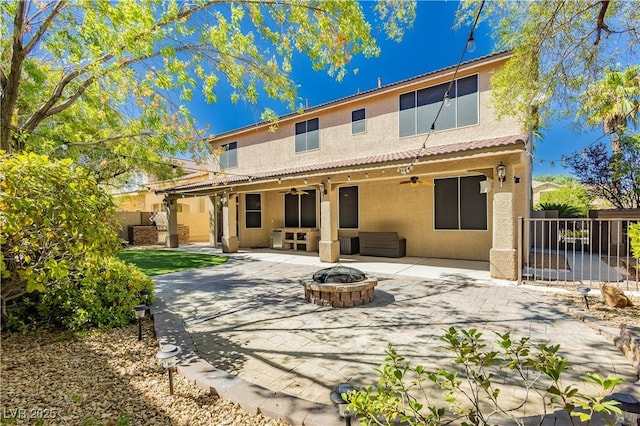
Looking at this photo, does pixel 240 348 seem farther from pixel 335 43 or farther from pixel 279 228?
pixel 279 228

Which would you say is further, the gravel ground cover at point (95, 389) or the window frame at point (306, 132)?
the window frame at point (306, 132)

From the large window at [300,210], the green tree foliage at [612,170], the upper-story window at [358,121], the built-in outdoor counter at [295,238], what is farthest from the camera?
the large window at [300,210]

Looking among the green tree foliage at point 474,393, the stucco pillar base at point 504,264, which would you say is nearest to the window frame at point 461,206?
the stucco pillar base at point 504,264

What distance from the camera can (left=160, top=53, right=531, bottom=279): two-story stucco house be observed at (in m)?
8.05

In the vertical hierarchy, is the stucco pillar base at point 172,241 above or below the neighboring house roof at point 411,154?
below

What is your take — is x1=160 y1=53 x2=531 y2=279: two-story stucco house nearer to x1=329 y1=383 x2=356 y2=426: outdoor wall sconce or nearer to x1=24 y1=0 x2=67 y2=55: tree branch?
x1=24 y1=0 x2=67 y2=55: tree branch

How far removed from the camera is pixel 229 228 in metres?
14.2

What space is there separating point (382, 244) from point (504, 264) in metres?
4.85

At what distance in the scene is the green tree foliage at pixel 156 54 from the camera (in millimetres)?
4832

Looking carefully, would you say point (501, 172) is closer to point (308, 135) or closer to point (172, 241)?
point (308, 135)

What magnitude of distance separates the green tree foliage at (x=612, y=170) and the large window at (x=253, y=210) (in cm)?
1617

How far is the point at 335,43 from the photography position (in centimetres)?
618

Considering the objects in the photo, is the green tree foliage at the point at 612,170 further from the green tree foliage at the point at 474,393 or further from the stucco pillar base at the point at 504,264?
the green tree foliage at the point at 474,393

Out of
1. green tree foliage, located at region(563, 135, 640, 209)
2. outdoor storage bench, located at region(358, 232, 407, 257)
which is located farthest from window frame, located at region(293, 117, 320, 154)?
green tree foliage, located at region(563, 135, 640, 209)
